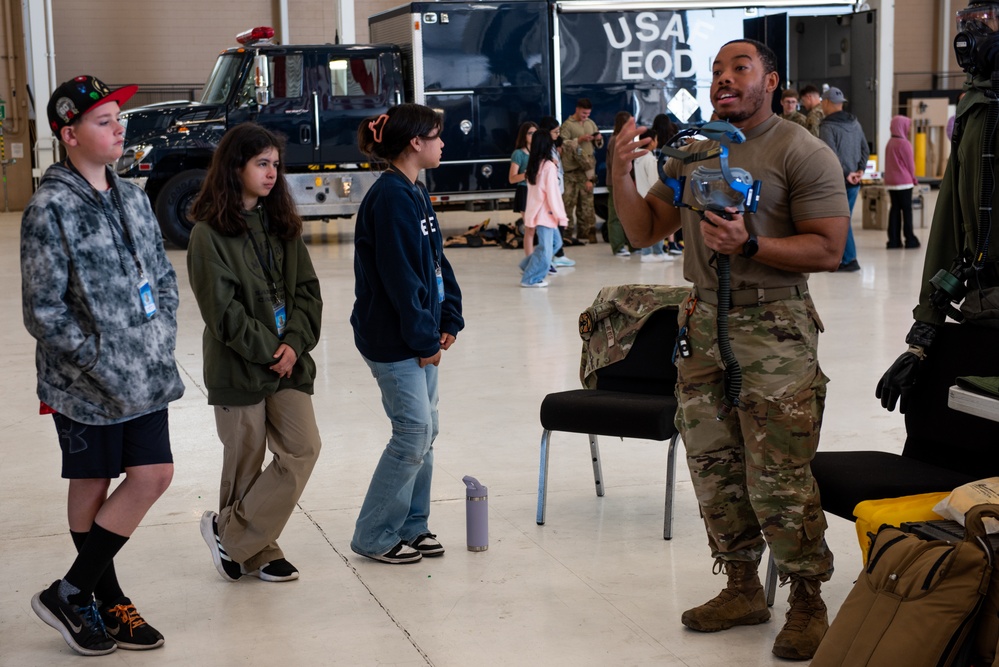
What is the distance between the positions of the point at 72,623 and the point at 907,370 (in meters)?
2.51

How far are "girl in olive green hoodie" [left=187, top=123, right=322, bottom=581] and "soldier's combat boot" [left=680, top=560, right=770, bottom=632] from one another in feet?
4.38

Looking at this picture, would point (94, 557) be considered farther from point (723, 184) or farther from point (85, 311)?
point (723, 184)

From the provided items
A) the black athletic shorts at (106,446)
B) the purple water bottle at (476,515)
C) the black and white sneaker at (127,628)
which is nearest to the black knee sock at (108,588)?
the black and white sneaker at (127,628)

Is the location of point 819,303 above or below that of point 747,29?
below

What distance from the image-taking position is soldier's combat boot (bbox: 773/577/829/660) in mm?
3305

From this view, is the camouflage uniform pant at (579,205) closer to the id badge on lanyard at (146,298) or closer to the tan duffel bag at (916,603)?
the id badge on lanyard at (146,298)

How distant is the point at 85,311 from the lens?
129 inches

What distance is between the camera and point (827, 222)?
10.6 ft

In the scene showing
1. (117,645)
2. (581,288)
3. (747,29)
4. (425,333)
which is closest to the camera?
(117,645)

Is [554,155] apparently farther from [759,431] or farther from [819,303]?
[759,431]

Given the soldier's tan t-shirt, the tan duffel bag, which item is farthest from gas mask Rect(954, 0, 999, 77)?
the tan duffel bag

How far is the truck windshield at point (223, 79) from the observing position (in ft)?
46.9

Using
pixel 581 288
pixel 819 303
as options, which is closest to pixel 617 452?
pixel 819 303

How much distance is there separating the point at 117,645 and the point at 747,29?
1342 centimetres
